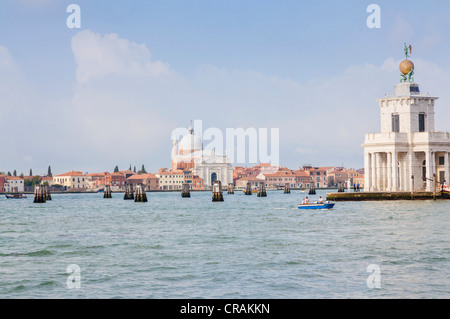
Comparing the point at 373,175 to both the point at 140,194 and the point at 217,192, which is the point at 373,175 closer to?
the point at 217,192

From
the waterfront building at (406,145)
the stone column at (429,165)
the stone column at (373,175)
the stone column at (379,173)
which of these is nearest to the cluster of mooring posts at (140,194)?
the waterfront building at (406,145)

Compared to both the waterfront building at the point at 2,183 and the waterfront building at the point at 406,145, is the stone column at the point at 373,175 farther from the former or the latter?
the waterfront building at the point at 2,183

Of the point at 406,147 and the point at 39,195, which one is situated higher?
the point at 406,147

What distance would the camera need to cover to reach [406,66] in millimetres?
63781

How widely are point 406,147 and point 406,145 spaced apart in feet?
0.58

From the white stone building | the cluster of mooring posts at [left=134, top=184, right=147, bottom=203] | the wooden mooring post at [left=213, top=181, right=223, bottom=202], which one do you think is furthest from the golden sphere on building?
the cluster of mooring posts at [left=134, top=184, right=147, bottom=203]

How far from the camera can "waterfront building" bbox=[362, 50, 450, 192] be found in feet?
200

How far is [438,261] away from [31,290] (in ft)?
39.2

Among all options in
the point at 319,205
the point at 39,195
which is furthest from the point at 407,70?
the point at 39,195

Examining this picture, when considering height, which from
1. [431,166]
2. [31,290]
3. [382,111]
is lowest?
Result: [31,290]

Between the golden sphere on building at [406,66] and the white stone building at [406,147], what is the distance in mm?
1343
